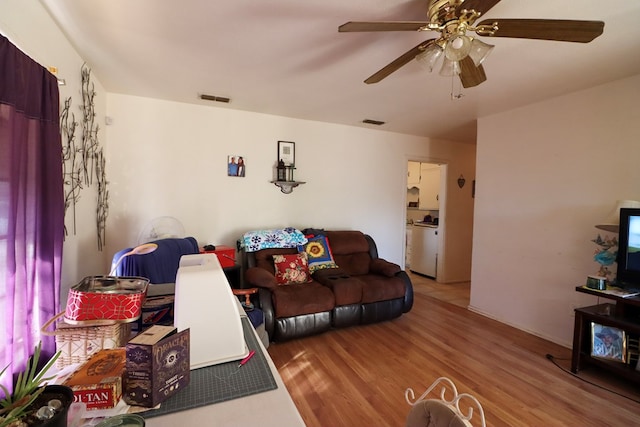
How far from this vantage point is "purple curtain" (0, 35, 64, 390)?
43.6 inches

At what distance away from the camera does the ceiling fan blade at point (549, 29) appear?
1180 millimetres

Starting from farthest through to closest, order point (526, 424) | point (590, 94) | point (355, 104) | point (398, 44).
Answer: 1. point (355, 104)
2. point (590, 94)
3. point (398, 44)
4. point (526, 424)

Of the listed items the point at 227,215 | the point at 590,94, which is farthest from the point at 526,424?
the point at 227,215

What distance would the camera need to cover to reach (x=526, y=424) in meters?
1.69

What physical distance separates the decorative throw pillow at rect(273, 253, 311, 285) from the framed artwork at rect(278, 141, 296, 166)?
120cm

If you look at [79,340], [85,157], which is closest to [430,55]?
[79,340]

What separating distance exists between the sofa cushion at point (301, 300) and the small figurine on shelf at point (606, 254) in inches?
86.6

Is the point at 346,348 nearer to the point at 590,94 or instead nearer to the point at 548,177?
the point at 548,177

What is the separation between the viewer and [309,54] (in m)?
2.00

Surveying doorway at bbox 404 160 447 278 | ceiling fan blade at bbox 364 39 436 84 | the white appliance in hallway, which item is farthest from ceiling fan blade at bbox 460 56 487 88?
the white appliance in hallway

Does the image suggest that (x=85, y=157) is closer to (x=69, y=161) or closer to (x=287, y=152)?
(x=69, y=161)

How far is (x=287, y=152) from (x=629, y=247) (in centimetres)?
320

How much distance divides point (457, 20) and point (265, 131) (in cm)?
251

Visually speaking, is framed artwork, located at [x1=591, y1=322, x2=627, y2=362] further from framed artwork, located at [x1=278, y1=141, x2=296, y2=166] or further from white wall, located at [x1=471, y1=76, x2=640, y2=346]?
framed artwork, located at [x1=278, y1=141, x2=296, y2=166]
